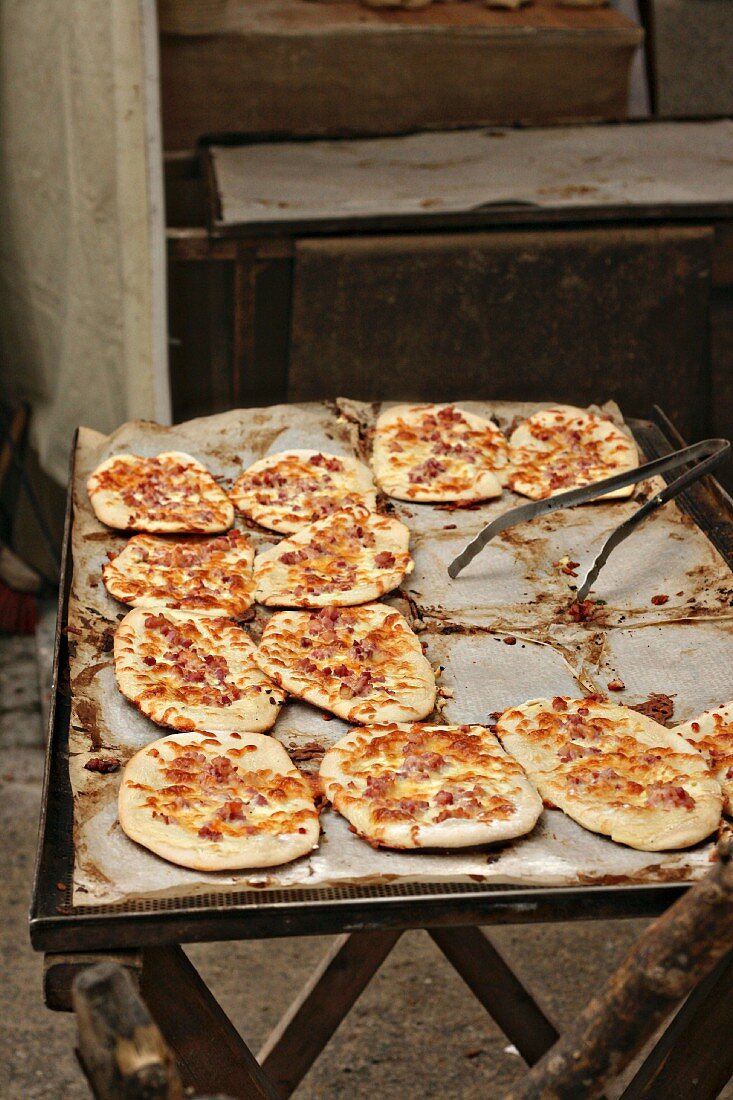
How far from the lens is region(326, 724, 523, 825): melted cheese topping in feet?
7.35

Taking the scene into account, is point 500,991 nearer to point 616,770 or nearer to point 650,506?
point 616,770

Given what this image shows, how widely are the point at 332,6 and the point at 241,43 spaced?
59 centimetres

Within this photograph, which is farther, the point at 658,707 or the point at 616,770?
the point at 658,707

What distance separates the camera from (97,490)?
339cm

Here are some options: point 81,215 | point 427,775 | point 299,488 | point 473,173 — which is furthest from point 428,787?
point 473,173

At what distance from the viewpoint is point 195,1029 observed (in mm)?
2135

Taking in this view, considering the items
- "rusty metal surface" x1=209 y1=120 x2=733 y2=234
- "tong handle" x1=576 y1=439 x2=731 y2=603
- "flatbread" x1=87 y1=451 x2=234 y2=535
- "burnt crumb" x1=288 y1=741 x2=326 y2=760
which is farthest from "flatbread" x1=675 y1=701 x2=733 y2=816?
"rusty metal surface" x1=209 y1=120 x2=733 y2=234

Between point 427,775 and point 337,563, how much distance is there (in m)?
0.90

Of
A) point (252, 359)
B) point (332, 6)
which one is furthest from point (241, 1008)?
point (332, 6)

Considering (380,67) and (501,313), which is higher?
(380,67)

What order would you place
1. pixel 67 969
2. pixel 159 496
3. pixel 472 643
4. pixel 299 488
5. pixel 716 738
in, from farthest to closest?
pixel 299 488, pixel 159 496, pixel 472 643, pixel 716 738, pixel 67 969

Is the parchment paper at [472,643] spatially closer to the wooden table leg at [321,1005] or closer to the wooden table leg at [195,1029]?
the wooden table leg at [195,1029]

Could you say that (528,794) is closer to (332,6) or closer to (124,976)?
(124,976)

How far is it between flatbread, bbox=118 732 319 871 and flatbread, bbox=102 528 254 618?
0.56 meters
